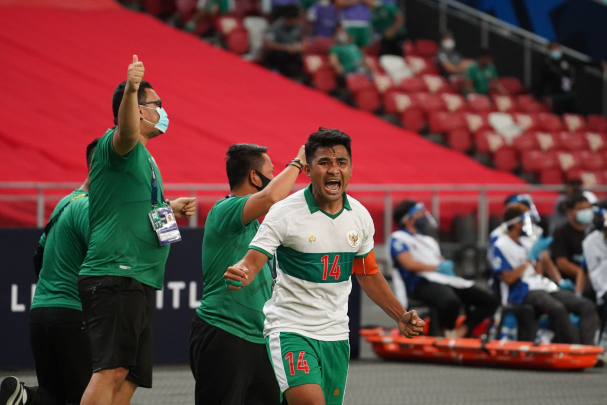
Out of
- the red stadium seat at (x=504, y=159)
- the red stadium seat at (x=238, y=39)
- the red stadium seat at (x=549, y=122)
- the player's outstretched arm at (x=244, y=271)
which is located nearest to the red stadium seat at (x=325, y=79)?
the red stadium seat at (x=238, y=39)

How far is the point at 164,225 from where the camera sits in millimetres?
5234

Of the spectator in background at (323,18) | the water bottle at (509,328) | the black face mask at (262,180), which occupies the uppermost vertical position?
the spectator in background at (323,18)

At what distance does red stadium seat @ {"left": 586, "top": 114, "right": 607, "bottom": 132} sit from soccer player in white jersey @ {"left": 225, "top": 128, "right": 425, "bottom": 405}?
58.4ft

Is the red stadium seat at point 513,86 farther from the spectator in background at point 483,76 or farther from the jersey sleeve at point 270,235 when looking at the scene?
the jersey sleeve at point 270,235

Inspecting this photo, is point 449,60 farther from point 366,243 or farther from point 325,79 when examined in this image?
point 366,243

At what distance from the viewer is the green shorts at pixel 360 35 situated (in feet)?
69.7

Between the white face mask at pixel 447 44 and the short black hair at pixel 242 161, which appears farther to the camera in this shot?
the white face mask at pixel 447 44

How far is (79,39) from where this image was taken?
19.3m

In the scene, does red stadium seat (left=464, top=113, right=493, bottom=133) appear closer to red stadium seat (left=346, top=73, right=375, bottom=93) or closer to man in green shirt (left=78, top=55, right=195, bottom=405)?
red stadium seat (left=346, top=73, right=375, bottom=93)

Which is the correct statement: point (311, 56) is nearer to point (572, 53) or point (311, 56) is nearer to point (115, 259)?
point (572, 53)

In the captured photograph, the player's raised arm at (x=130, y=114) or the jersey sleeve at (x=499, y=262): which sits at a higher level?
the player's raised arm at (x=130, y=114)

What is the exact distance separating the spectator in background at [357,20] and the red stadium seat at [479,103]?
277cm

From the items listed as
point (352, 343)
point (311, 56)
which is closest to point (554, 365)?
point (352, 343)

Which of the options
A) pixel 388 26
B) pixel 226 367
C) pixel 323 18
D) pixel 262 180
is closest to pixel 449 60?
pixel 388 26
